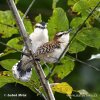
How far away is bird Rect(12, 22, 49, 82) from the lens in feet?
4.63

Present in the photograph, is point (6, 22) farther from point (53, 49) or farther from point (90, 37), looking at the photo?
point (90, 37)

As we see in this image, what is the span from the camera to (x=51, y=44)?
1.39m

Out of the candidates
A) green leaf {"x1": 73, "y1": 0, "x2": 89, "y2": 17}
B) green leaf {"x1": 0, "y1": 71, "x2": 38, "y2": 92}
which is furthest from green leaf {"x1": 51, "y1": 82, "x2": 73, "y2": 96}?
green leaf {"x1": 73, "y1": 0, "x2": 89, "y2": 17}

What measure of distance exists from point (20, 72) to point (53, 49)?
0.14 m

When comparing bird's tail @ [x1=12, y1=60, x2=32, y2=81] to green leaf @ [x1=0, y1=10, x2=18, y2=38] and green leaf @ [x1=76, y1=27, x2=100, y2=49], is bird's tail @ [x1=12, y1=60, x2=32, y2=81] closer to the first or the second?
green leaf @ [x1=0, y1=10, x2=18, y2=38]

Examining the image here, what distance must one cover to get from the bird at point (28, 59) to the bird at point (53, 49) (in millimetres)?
47

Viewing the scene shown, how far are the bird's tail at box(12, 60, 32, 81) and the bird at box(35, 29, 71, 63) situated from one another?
74 mm

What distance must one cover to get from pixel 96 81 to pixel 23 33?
111 cm

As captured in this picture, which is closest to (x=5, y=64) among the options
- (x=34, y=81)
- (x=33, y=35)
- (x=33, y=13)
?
(x=34, y=81)

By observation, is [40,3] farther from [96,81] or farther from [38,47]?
[38,47]

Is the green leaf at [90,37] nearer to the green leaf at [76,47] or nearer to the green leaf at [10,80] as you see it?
the green leaf at [76,47]

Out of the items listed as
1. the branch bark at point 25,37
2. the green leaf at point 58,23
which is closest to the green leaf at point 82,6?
the green leaf at point 58,23

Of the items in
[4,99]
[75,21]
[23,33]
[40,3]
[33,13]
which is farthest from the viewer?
[40,3]

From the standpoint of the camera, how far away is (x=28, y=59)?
1.49 metres
